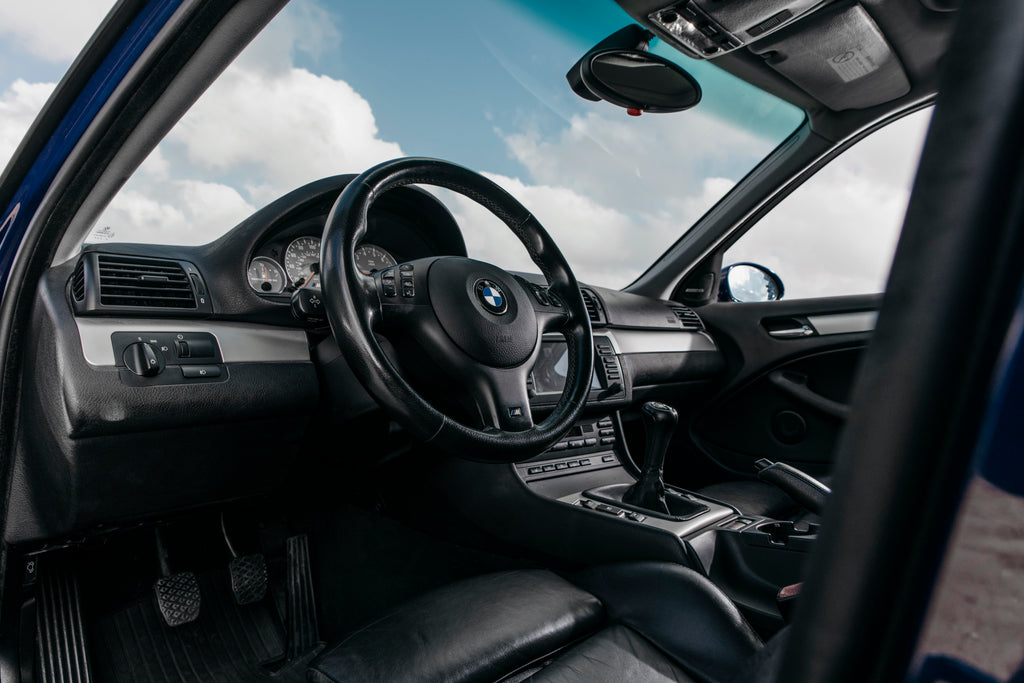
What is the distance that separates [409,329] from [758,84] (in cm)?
155

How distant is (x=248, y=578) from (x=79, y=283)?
0.93 meters

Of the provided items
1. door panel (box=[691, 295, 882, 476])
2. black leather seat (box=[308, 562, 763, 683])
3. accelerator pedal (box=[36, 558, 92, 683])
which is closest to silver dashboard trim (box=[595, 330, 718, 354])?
door panel (box=[691, 295, 882, 476])

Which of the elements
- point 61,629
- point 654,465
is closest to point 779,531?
point 654,465

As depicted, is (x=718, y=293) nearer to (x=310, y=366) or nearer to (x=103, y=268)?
(x=310, y=366)

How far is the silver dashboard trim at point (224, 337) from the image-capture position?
4.26 feet

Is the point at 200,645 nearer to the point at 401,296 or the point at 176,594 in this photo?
the point at 176,594

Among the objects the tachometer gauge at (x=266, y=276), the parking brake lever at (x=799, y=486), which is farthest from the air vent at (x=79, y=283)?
the parking brake lever at (x=799, y=486)

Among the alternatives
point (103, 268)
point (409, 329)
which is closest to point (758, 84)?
point (409, 329)

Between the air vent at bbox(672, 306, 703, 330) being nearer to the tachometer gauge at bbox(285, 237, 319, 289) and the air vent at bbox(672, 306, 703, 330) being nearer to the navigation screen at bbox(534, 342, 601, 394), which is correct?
the navigation screen at bbox(534, 342, 601, 394)

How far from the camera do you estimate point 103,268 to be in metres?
1.35

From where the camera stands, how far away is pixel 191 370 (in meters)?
1.41

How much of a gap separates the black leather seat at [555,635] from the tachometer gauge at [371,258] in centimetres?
84

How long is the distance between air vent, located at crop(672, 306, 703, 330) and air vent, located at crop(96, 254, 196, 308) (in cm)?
176

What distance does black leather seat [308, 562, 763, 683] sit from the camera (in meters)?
1.01
